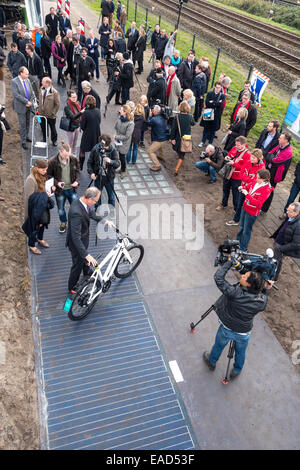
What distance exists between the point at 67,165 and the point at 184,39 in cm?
1841

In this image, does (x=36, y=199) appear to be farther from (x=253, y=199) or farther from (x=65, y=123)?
(x=253, y=199)

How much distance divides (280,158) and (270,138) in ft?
2.20

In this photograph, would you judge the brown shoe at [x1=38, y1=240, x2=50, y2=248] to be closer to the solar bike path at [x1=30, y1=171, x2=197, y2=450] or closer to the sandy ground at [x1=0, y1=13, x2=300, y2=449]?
the sandy ground at [x1=0, y1=13, x2=300, y2=449]

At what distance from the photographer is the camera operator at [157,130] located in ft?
30.1

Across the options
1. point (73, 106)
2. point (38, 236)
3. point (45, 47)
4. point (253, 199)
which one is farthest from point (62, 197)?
point (45, 47)

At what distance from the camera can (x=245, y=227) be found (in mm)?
7191

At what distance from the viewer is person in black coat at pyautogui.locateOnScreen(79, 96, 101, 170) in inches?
310

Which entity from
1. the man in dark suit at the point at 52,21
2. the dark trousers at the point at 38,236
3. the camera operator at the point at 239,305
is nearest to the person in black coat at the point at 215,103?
the dark trousers at the point at 38,236

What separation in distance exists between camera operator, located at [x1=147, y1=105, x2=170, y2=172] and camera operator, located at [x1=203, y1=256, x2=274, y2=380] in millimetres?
5439

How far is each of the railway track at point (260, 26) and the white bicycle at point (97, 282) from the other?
2133cm

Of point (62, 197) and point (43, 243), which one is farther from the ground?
point (62, 197)

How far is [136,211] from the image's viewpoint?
809cm

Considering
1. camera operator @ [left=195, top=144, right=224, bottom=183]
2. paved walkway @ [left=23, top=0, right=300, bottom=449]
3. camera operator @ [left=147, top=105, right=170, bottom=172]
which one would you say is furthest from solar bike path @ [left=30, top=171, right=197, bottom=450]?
camera operator @ [left=147, top=105, right=170, bottom=172]
